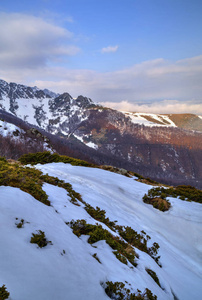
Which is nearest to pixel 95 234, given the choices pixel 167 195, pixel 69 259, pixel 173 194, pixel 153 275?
pixel 69 259

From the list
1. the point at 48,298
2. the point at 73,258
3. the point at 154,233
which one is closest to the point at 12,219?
the point at 73,258

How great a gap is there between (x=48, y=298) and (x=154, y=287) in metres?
4.12

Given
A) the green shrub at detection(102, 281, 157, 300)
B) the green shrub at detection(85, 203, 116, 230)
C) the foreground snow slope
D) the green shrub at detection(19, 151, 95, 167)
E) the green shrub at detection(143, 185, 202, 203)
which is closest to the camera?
the foreground snow slope

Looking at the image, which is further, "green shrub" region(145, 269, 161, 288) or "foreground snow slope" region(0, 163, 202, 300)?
"green shrub" region(145, 269, 161, 288)

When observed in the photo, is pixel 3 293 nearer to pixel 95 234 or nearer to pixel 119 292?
pixel 119 292

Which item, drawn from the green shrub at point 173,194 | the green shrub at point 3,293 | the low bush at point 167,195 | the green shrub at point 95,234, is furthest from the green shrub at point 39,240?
the green shrub at point 173,194

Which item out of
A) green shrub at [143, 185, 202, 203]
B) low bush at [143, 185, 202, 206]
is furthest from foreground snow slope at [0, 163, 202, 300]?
green shrub at [143, 185, 202, 203]

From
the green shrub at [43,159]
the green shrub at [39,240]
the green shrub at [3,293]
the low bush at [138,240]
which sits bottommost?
the low bush at [138,240]

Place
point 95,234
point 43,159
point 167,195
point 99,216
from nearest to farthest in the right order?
1. point 95,234
2. point 99,216
3. point 167,195
4. point 43,159

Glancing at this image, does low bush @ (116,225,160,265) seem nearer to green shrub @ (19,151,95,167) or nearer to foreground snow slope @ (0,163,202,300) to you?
foreground snow slope @ (0,163,202,300)

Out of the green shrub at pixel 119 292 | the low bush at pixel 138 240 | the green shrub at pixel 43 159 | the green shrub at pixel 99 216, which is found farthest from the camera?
the green shrub at pixel 43 159

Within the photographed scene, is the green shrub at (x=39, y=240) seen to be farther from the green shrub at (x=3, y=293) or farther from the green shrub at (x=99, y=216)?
the green shrub at (x=99, y=216)

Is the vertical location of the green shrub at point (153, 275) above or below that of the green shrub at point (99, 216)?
below

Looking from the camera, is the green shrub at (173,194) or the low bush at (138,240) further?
the green shrub at (173,194)
